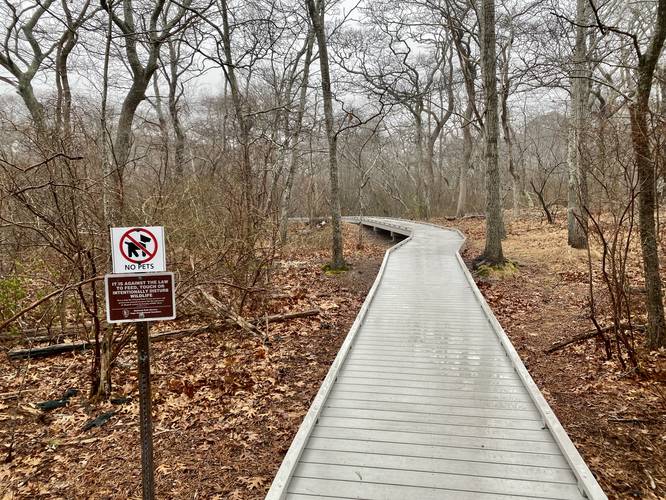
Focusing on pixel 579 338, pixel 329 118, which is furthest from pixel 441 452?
pixel 329 118

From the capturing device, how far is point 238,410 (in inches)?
207

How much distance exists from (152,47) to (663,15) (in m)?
9.73

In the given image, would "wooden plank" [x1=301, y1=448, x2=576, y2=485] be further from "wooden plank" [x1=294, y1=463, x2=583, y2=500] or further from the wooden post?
the wooden post

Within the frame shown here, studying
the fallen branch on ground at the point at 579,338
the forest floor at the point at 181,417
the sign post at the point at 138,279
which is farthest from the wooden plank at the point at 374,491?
the fallen branch on ground at the point at 579,338

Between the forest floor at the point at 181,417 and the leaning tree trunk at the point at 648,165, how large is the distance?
4693mm

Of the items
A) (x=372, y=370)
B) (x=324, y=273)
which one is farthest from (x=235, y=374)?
(x=324, y=273)

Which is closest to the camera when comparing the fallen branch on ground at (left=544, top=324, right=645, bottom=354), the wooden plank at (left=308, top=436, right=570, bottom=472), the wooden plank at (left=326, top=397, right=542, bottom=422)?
the wooden plank at (left=308, top=436, right=570, bottom=472)

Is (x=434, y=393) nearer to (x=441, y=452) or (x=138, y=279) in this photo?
(x=441, y=452)

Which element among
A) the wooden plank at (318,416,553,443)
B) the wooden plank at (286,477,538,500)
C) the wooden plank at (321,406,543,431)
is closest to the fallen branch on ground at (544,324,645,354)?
the wooden plank at (321,406,543,431)

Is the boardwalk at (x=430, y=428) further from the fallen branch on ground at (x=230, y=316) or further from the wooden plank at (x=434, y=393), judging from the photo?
the fallen branch on ground at (x=230, y=316)

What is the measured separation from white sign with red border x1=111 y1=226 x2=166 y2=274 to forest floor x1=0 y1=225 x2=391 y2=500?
2269mm

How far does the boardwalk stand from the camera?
136 inches

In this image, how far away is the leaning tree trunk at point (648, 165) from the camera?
5168mm

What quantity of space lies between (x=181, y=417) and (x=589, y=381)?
5.27m
